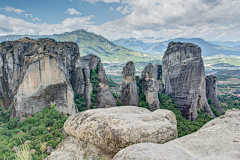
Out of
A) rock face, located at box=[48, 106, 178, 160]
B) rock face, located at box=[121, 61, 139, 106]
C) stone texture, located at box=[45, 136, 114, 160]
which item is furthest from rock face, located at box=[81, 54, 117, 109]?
rock face, located at box=[48, 106, 178, 160]

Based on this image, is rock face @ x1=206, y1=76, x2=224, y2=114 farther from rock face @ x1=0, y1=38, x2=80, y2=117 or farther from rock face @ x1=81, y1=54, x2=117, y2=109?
rock face @ x1=0, y1=38, x2=80, y2=117

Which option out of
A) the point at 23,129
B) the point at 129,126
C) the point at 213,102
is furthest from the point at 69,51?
the point at 213,102

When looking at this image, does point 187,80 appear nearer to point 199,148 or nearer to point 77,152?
point 199,148

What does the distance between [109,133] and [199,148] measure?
10.5 ft

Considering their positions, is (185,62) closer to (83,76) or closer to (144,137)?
(83,76)

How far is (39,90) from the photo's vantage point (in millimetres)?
19625

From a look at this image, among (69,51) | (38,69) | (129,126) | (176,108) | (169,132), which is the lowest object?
(176,108)

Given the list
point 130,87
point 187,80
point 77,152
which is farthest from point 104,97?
point 77,152

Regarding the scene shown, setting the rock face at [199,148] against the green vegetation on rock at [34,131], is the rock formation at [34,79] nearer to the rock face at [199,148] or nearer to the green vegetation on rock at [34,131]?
the green vegetation on rock at [34,131]

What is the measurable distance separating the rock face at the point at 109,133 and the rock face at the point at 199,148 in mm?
802

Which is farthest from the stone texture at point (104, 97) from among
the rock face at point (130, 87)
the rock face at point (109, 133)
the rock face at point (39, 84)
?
the rock face at point (109, 133)

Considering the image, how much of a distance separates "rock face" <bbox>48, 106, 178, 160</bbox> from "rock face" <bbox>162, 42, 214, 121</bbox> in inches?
996

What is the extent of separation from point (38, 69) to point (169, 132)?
1950 cm

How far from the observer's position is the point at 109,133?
5328 millimetres
